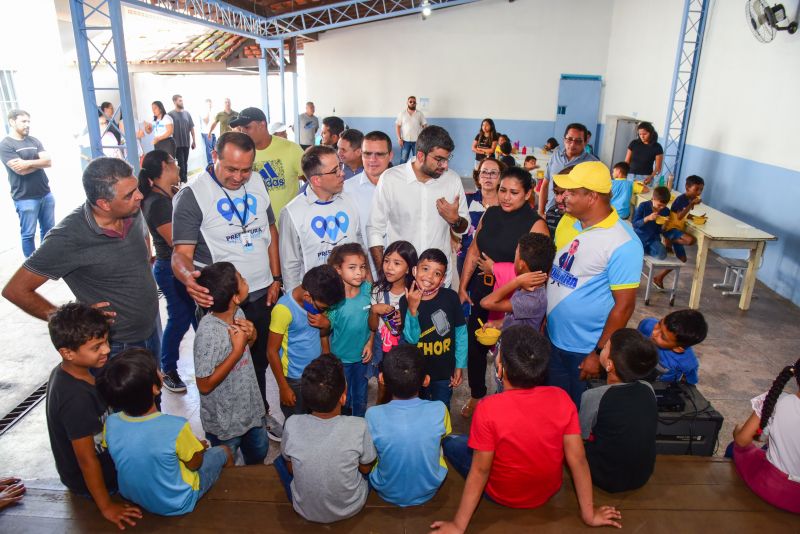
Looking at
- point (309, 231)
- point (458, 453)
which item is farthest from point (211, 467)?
point (309, 231)

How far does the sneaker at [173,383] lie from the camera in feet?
11.5

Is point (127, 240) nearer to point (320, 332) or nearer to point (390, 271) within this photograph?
point (320, 332)

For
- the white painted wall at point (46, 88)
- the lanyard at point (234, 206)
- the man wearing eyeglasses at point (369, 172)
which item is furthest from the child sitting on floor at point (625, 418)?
the white painted wall at point (46, 88)

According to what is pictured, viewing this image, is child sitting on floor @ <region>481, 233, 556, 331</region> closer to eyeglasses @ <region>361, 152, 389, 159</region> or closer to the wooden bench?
the wooden bench

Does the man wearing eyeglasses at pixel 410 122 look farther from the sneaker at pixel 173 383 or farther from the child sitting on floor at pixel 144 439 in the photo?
the child sitting on floor at pixel 144 439

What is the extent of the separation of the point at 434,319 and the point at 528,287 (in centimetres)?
52

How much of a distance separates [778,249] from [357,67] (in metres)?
10.9

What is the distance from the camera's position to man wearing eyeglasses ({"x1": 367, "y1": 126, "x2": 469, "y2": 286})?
3.15 meters

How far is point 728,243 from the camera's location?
493cm

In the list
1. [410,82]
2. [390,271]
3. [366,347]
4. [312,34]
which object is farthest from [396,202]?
[312,34]

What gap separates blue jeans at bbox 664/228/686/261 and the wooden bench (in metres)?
3.40

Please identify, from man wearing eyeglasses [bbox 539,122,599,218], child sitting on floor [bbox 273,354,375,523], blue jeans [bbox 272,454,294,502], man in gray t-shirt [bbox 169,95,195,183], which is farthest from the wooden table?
man in gray t-shirt [bbox 169,95,195,183]

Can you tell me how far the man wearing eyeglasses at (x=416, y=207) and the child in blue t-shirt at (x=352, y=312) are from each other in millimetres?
610

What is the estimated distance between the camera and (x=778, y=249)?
5668mm
